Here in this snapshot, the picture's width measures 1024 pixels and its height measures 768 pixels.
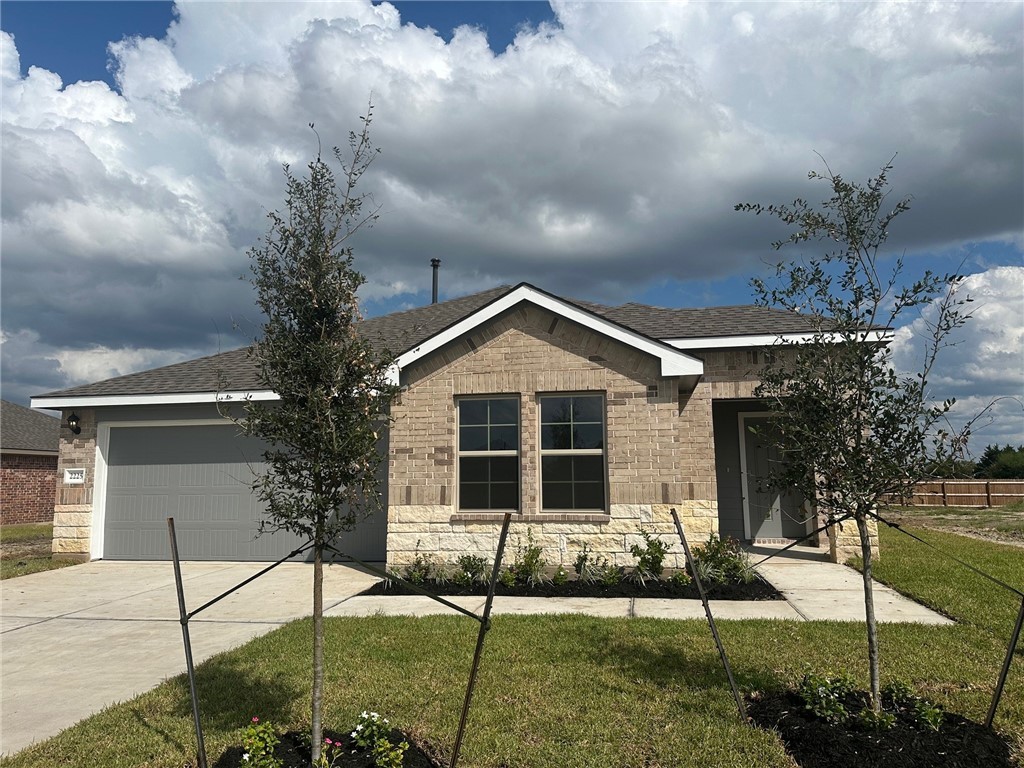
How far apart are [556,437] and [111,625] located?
6.18 metres

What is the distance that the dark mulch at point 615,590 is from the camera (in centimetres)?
853

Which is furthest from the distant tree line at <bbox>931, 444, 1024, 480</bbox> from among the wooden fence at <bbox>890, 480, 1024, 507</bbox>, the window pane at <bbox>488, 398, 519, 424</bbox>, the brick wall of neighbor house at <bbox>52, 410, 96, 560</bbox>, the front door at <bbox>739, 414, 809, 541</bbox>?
the brick wall of neighbor house at <bbox>52, 410, 96, 560</bbox>

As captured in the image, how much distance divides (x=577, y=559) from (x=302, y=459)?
6353 mm

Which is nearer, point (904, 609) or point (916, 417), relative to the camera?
point (916, 417)

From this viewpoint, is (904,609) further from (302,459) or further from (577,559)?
(302,459)

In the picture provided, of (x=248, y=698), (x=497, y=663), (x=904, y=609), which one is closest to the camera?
(x=248, y=698)

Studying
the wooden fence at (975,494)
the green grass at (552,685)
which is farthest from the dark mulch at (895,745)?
the wooden fence at (975,494)

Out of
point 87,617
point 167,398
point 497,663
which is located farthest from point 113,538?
point 497,663

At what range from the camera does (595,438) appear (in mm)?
10094

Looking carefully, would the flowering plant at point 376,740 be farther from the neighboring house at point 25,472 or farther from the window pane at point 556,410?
the neighboring house at point 25,472

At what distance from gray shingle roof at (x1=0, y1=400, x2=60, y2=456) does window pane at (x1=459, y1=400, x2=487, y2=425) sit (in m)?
19.2

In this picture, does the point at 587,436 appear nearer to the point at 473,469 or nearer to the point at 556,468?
the point at 556,468

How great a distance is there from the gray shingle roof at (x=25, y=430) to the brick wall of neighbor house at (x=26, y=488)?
390 millimetres

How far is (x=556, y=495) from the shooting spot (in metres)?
10.1
